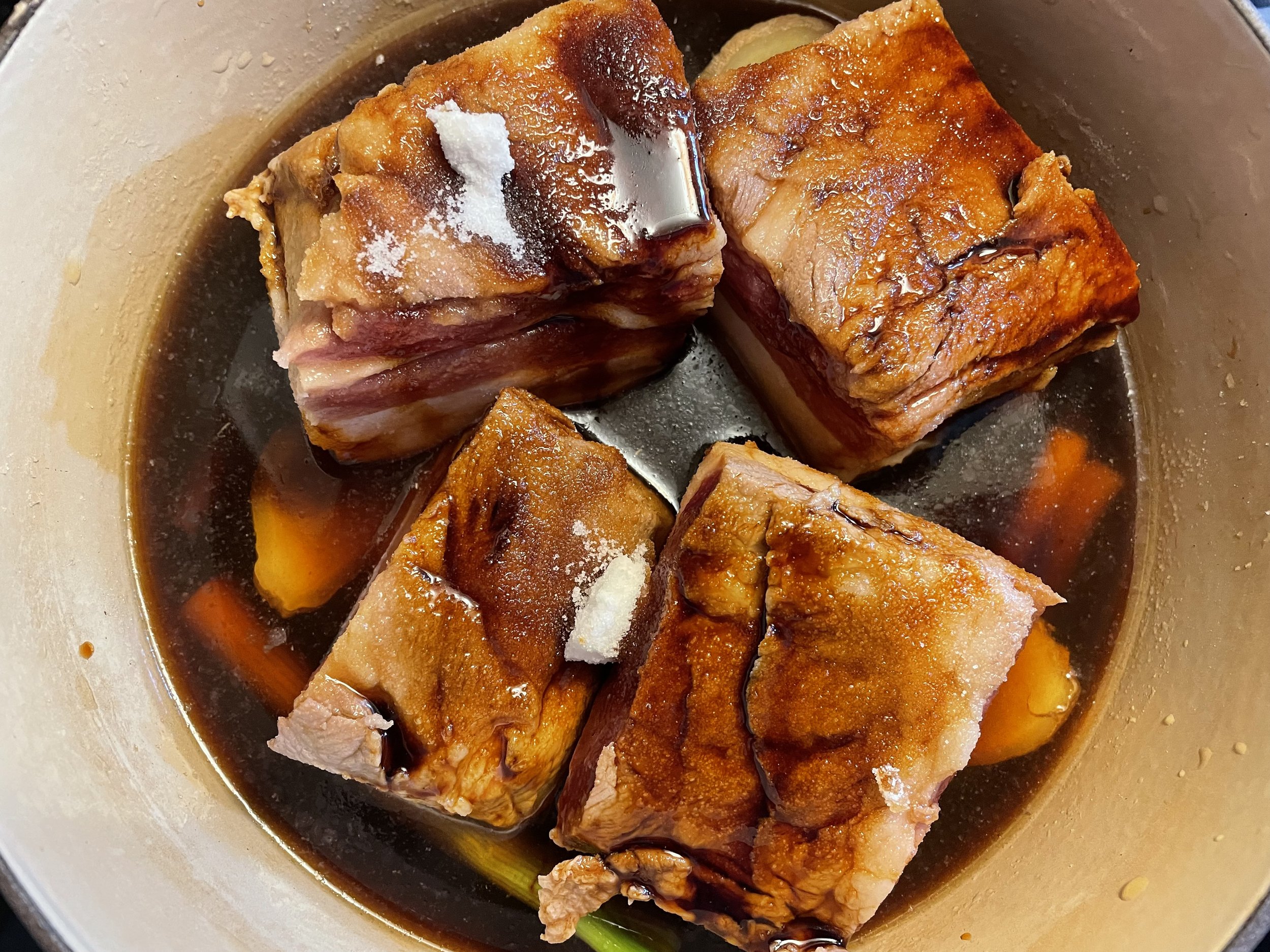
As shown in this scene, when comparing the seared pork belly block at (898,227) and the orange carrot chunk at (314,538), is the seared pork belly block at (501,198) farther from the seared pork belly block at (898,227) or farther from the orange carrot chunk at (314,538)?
the orange carrot chunk at (314,538)

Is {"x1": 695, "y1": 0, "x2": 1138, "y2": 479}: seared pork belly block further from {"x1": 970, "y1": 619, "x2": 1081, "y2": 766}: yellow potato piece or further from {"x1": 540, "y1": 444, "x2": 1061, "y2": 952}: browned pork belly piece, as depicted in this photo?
{"x1": 970, "y1": 619, "x2": 1081, "y2": 766}: yellow potato piece

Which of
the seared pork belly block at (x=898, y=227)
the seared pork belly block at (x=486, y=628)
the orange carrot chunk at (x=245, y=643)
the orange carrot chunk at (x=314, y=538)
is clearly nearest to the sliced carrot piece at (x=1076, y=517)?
the seared pork belly block at (x=898, y=227)

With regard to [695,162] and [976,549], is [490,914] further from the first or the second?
[695,162]

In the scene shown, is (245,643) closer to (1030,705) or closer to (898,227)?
(898,227)

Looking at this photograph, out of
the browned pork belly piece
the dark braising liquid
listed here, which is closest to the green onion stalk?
the dark braising liquid

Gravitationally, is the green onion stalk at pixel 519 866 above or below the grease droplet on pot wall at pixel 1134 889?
below

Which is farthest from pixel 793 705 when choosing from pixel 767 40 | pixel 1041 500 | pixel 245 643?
pixel 767 40

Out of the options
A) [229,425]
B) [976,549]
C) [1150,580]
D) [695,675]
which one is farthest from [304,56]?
[1150,580]
